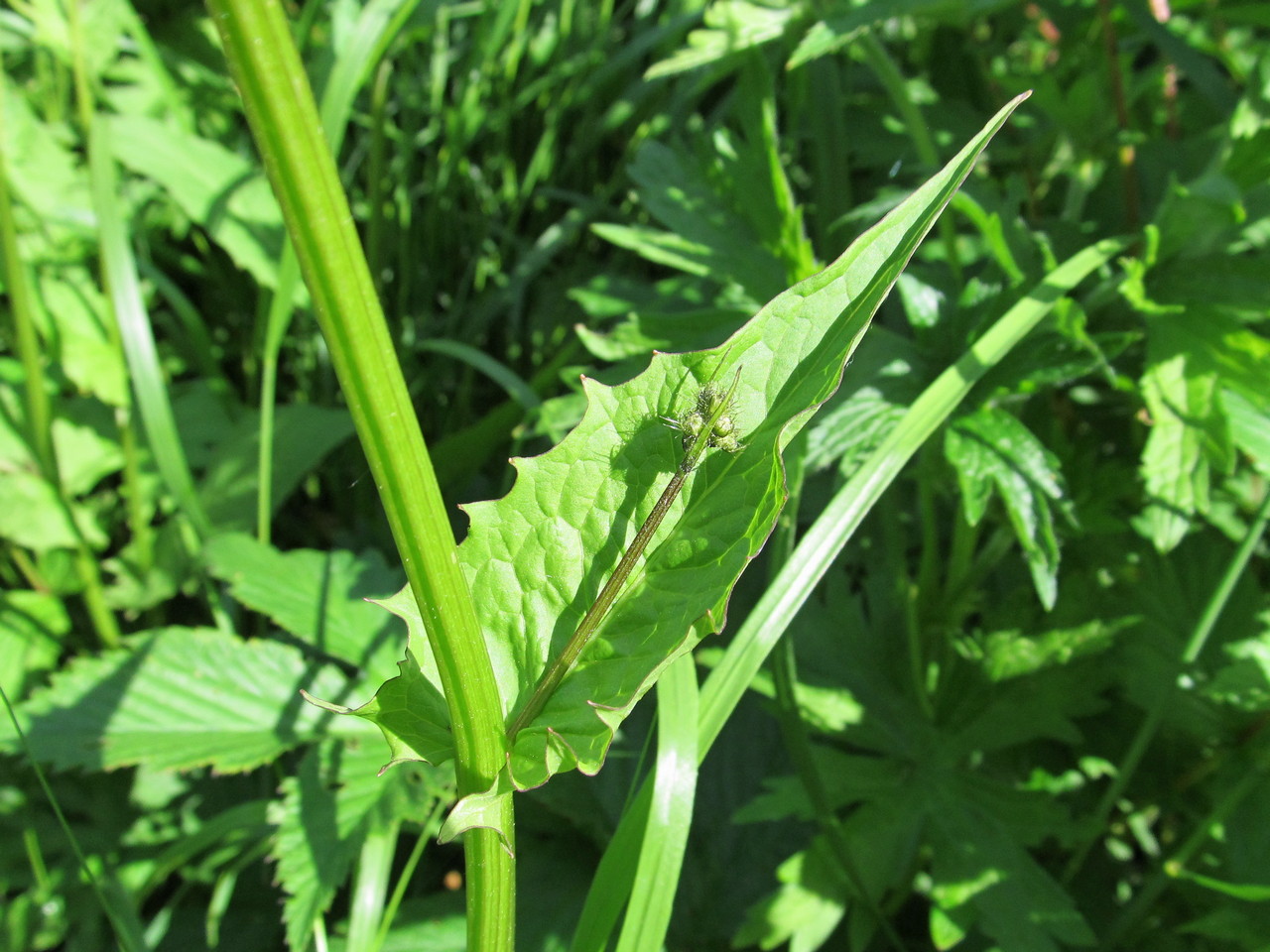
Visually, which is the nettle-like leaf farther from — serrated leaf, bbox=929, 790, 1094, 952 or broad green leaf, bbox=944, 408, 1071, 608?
serrated leaf, bbox=929, 790, 1094, 952

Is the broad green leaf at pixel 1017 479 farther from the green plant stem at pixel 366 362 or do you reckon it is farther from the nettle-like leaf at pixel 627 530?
the green plant stem at pixel 366 362

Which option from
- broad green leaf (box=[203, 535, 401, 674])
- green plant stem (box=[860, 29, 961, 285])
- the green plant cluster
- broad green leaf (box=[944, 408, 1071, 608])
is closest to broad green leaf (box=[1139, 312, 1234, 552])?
the green plant cluster

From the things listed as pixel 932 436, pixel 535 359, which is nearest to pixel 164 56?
pixel 535 359

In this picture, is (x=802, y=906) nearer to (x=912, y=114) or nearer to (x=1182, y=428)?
(x=1182, y=428)

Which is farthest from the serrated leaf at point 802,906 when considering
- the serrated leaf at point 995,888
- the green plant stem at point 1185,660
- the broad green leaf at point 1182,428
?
the broad green leaf at point 1182,428

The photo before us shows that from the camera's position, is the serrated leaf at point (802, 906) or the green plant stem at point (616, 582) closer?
the green plant stem at point (616, 582)

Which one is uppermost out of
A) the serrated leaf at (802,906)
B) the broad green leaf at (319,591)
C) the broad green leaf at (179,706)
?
the broad green leaf at (319,591)

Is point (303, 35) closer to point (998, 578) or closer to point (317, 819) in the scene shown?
point (317, 819)
